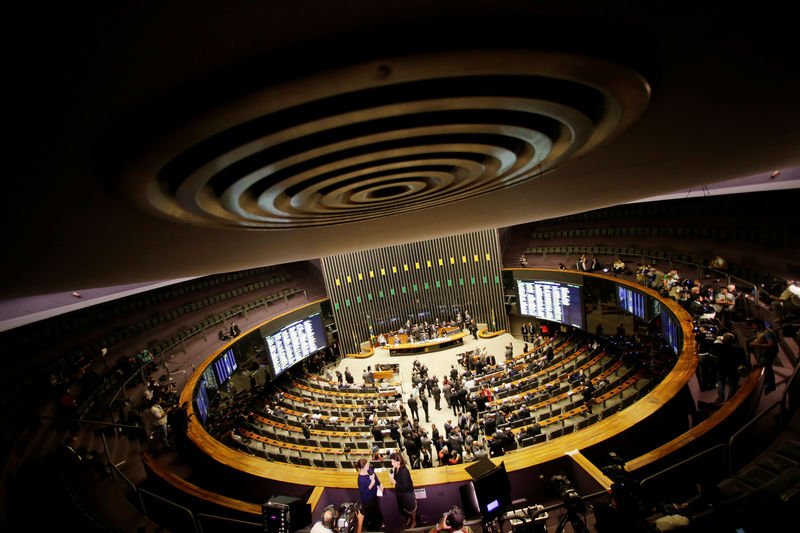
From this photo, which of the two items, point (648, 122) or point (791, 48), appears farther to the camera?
point (648, 122)

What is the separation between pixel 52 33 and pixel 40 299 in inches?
547

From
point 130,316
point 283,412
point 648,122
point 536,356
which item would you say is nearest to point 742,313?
point 536,356

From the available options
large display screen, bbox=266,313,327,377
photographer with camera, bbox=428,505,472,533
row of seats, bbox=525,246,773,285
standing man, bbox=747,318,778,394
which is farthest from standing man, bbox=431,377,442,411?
row of seats, bbox=525,246,773,285

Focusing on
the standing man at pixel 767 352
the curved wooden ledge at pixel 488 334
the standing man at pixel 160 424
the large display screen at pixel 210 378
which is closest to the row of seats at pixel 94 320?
the large display screen at pixel 210 378

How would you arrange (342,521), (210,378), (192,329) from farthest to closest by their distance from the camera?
(192,329) < (210,378) < (342,521)

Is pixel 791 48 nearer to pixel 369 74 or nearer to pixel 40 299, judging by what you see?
pixel 369 74

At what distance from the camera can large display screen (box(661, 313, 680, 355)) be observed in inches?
386

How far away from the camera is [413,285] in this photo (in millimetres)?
23625

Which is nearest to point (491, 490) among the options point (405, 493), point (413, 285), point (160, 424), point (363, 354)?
point (405, 493)

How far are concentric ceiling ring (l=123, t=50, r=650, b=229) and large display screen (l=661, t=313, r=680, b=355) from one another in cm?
1007

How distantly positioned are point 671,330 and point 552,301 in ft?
25.0

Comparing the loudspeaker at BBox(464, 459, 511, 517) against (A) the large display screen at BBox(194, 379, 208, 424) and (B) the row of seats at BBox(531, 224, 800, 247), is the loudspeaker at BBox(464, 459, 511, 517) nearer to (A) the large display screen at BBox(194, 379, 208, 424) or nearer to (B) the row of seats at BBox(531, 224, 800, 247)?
(A) the large display screen at BBox(194, 379, 208, 424)

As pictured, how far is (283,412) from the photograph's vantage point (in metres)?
14.4

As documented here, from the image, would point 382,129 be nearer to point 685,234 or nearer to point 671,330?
point 671,330
